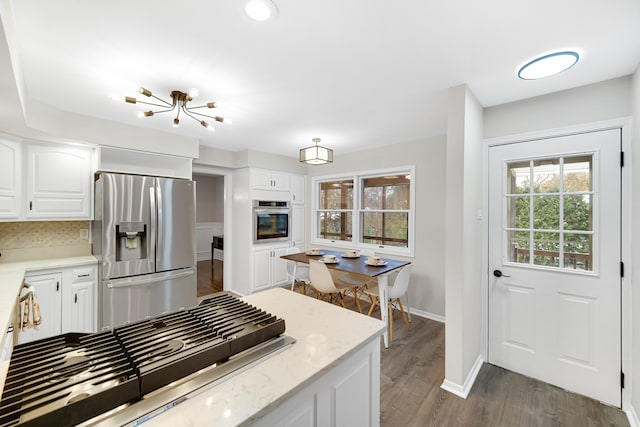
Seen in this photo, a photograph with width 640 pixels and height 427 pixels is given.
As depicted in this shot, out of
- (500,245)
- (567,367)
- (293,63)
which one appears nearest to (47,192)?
(293,63)

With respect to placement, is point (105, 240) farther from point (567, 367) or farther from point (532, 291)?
point (567, 367)

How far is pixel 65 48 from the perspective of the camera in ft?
5.38

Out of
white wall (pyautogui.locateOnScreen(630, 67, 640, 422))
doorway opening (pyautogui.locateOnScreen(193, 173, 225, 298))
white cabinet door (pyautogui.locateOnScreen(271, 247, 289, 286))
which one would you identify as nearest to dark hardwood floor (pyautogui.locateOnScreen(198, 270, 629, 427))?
white wall (pyautogui.locateOnScreen(630, 67, 640, 422))

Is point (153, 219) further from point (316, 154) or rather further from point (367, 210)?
point (367, 210)

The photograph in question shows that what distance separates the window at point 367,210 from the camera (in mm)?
3943

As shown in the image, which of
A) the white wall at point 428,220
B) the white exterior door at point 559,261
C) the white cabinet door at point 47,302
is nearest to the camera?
the white exterior door at point 559,261

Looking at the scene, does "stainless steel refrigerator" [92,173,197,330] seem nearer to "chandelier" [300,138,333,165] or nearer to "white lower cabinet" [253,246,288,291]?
"white lower cabinet" [253,246,288,291]

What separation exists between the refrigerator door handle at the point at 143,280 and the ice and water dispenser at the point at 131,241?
0.22 m

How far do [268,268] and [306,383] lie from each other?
12.4ft

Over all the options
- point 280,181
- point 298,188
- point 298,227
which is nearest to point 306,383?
point 280,181

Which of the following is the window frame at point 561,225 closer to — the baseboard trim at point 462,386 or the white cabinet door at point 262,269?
the baseboard trim at point 462,386

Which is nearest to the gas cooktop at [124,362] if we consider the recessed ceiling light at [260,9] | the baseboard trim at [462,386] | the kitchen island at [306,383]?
the kitchen island at [306,383]

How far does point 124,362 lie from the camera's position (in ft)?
2.58

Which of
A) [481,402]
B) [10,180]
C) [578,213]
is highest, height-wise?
[10,180]
